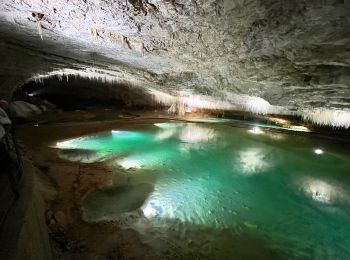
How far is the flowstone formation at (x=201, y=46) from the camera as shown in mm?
4099

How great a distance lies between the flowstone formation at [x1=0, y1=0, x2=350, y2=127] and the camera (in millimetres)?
4099

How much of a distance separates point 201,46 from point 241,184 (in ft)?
11.2

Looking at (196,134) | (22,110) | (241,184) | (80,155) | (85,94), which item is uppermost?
(85,94)

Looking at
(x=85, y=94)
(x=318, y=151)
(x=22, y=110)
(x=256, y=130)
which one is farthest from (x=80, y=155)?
(x=85, y=94)

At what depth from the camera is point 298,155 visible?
26.8 ft

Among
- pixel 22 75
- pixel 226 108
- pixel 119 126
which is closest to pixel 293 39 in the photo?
pixel 119 126

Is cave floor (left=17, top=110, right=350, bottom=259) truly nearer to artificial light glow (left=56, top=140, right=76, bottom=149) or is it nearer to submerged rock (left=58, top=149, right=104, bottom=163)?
submerged rock (left=58, top=149, right=104, bottom=163)

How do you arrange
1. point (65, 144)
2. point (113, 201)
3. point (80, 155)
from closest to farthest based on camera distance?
1. point (113, 201)
2. point (80, 155)
3. point (65, 144)

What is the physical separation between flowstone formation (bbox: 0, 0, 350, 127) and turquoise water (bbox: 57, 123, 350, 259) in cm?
205

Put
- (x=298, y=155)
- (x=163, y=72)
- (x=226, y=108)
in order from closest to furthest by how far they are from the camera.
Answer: (x=298, y=155) < (x=163, y=72) < (x=226, y=108)

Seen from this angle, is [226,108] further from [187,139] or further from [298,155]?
[298,155]

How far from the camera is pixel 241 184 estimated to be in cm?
627

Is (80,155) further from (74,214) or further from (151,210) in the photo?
(151,210)

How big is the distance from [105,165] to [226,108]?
8.80 metres
